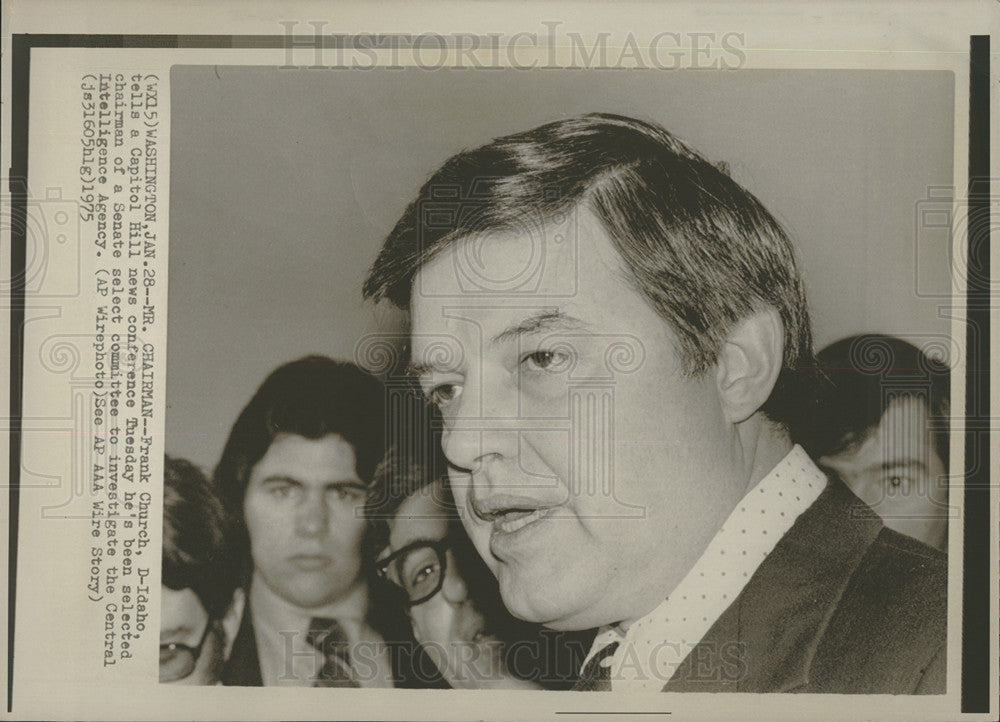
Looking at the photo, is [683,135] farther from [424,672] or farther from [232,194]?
[424,672]

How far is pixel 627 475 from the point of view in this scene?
1148 mm

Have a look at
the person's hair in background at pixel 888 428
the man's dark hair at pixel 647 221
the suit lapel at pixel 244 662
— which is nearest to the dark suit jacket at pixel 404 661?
the suit lapel at pixel 244 662

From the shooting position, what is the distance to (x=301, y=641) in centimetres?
118

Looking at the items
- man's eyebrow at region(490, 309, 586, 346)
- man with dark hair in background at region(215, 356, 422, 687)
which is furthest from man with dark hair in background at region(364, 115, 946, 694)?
Result: man with dark hair in background at region(215, 356, 422, 687)

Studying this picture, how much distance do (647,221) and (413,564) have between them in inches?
21.6

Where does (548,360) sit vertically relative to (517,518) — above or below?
above

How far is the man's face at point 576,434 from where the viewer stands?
1.14 metres

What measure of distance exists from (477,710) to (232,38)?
0.98m

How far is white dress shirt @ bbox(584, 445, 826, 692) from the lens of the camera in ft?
3.73

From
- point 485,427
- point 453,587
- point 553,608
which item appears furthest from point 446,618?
point 485,427

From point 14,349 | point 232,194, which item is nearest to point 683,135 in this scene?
point 232,194

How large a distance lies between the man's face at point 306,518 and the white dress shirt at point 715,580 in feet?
1.19

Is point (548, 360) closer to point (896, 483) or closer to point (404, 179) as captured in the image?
point (404, 179)

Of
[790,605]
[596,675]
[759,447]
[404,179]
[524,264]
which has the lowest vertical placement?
[596,675]
